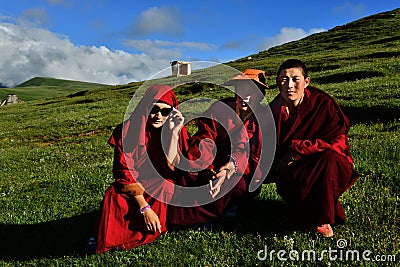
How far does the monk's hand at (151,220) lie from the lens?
5766 mm

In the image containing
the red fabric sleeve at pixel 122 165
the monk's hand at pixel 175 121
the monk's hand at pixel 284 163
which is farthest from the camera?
the monk's hand at pixel 175 121

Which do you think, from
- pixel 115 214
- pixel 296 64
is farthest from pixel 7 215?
pixel 296 64

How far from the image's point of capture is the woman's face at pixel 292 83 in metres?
5.61

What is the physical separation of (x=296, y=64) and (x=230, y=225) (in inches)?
111

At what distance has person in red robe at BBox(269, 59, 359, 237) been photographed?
17.1ft

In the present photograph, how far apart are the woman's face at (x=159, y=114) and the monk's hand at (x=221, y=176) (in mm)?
1158

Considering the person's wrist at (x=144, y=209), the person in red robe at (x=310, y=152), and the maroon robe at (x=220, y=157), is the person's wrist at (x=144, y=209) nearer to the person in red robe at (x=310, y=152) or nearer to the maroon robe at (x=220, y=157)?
the maroon robe at (x=220, y=157)

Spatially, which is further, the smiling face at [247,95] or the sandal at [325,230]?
the smiling face at [247,95]

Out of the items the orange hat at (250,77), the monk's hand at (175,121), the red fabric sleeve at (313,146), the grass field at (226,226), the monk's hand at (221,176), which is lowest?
the grass field at (226,226)

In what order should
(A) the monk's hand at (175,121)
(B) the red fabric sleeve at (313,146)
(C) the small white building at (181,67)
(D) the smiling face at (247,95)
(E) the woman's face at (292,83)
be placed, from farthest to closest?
(C) the small white building at (181,67)
(D) the smiling face at (247,95)
(A) the monk's hand at (175,121)
(E) the woman's face at (292,83)
(B) the red fabric sleeve at (313,146)

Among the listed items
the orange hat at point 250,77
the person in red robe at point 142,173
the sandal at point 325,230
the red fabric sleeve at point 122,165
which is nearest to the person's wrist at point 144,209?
the person in red robe at point 142,173

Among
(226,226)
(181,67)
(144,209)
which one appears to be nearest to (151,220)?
(144,209)

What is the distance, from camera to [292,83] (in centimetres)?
563

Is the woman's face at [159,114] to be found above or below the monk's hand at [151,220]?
above
